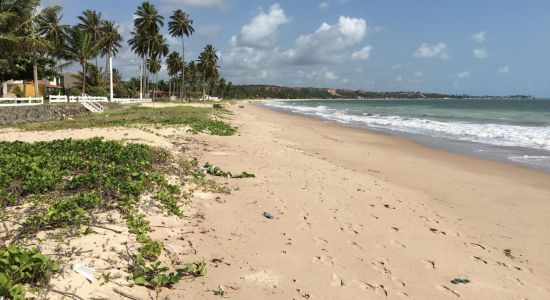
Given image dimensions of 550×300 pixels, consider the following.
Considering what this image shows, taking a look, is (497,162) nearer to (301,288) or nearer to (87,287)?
(301,288)

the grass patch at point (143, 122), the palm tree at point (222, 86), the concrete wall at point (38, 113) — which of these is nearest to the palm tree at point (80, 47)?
the concrete wall at point (38, 113)

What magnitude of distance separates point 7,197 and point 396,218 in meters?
5.47

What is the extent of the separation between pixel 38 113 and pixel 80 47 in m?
25.0

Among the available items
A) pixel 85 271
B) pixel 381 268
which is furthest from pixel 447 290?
pixel 85 271

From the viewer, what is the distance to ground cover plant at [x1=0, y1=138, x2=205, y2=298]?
3.57m

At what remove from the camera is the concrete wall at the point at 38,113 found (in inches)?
857

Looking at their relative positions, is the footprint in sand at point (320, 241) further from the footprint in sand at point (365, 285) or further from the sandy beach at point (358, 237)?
the footprint in sand at point (365, 285)

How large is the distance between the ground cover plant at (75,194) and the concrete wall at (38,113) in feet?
48.2

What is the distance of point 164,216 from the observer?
562 centimetres

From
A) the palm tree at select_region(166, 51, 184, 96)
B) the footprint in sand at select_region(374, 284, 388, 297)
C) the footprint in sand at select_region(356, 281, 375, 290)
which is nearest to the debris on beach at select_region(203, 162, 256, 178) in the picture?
the footprint in sand at select_region(356, 281, 375, 290)

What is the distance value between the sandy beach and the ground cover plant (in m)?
0.26

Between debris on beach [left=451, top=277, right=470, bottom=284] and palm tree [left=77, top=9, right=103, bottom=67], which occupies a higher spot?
palm tree [left=77, top=9, right=103, bottom=67]

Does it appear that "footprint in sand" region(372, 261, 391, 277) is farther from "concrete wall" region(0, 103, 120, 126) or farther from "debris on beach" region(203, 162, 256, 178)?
"concrete wall" region(0, 103, 120, 126)

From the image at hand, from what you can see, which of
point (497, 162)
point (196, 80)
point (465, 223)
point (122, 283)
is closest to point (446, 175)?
point (497, 162)
